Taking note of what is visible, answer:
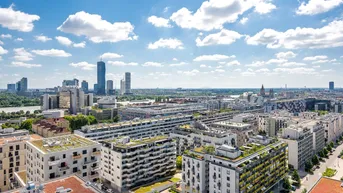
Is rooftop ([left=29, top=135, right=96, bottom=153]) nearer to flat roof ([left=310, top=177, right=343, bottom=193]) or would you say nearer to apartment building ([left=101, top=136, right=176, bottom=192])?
apartment building ([left=101, top=136, right=176, bottom=192])

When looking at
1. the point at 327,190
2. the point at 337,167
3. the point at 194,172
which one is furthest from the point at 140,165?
the point at 337,167

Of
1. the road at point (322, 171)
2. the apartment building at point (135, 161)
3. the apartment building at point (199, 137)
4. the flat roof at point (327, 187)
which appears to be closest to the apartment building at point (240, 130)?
the apartment building at point (199, 137)

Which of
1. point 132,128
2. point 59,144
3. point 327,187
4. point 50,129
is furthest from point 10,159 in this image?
point 327,187

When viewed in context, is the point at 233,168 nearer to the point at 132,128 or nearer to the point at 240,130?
the point at 240,130

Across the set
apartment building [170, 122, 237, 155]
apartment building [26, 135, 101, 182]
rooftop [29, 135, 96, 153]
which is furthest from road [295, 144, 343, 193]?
rooftop [29, 135, 96, 153]

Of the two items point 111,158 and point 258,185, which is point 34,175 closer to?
point 111,158

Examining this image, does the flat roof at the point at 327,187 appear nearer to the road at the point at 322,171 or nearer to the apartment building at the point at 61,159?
the road at the point at 322,171
